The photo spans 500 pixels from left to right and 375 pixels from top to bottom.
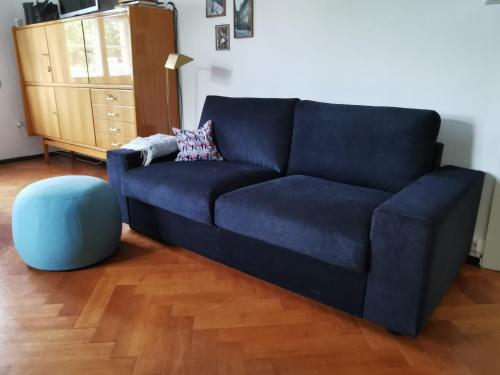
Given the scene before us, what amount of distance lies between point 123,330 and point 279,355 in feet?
2.11

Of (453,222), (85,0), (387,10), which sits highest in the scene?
(85,0)

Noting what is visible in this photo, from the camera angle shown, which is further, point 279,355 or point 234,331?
point 234,331

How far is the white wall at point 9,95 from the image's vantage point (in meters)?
4.17

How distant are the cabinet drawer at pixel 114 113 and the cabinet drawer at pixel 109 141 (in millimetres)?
160

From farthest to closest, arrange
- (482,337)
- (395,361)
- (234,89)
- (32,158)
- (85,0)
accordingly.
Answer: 1. (32,158)
2. (85,0)
3. (234,89)
4. (482,337)
5. (395,361)

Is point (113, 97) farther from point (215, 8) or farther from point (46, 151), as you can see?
point (46, 151)

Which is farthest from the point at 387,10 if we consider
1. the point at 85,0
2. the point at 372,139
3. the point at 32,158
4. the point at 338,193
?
the point at 32,158

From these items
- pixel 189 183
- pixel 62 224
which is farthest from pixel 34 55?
pixel 189 183

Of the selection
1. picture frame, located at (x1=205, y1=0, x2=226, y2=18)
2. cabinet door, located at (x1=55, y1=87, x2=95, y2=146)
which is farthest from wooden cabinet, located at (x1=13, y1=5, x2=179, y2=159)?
picture frame, located at (x1=205, y1=0, x2=226, y2=18)

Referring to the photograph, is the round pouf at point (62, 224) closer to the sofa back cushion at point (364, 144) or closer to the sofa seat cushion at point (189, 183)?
the sofa seat cushion at point (189, 183)

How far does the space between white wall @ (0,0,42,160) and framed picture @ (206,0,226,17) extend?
259 centimetres

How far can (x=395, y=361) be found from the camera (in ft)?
4.58

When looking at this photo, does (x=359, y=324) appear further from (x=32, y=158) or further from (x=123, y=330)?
(x=32, y=158)

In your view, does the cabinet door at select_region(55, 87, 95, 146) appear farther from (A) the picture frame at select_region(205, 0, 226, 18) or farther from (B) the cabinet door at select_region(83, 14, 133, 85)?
(A) the picture frame at select_region(205, 0, 226, 18)
